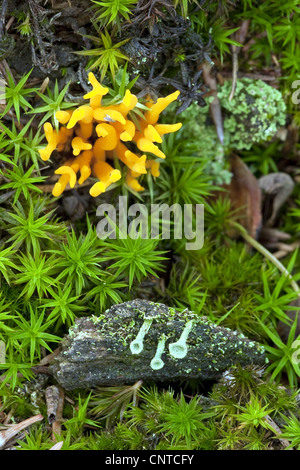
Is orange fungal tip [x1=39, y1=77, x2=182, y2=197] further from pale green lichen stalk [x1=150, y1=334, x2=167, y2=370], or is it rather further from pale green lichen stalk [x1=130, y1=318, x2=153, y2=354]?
pale green lichen stalk [x1=150, y1=334, x2=167, y2=370]

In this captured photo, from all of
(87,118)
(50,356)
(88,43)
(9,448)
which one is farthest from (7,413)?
(88,43)

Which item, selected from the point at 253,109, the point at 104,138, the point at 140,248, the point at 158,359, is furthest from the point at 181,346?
the point at 253,109

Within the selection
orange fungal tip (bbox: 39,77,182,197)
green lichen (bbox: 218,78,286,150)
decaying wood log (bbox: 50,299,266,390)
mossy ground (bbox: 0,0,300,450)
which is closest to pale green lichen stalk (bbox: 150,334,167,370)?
decaying wood log (bbox: 50,299,266,390)

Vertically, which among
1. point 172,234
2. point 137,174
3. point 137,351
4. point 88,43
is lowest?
point 137,351

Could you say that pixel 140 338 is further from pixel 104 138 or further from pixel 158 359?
pixel 104 138

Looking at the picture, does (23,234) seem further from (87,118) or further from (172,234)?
(172,234)

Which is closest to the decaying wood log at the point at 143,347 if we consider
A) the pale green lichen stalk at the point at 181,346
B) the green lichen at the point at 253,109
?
the pale green lichen stalk at the point at 181,346

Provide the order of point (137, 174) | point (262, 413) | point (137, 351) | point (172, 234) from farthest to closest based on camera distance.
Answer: point (172, 234) → point (137, 174) → point (137, 351) → point (262, 413)

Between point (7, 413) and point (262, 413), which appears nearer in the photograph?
point (262, 413)
